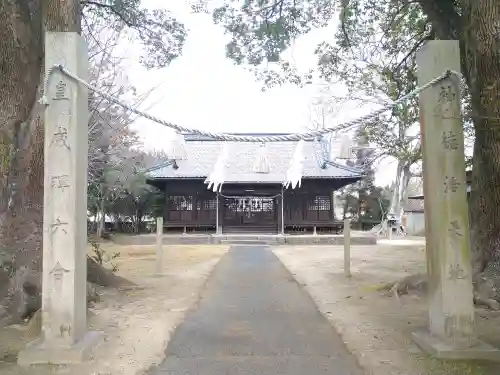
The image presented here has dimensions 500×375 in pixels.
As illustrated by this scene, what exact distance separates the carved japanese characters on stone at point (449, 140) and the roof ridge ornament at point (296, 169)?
21617 mm

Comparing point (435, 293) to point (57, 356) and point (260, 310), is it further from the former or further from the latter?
point (57, 356)

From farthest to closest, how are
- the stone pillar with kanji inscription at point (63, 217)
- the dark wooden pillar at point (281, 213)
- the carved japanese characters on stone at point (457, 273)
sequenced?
1. the dark wooden pillar at point (281, 213)
2. the carved japanese characters on stone at point (457, 273)
3. the stone pillar with kanji inscription at point (63, 217)

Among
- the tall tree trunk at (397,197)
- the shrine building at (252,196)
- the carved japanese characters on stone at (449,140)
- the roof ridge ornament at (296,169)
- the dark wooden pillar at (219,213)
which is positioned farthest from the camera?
the tall tree trunk at (397,197)

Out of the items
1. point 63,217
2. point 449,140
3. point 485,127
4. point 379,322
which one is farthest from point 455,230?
point 63,217

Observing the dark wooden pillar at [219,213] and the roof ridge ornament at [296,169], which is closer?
the roof ridge ornament at [296,169]

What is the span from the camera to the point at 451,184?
169 inches

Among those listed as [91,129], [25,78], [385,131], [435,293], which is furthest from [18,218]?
[385,131]

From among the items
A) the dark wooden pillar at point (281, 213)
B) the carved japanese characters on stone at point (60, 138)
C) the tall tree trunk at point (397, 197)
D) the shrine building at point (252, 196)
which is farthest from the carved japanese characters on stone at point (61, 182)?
the tall tree trunk at point (397, 197)

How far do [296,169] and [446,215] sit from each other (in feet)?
76.7

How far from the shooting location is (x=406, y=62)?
10.9 meters

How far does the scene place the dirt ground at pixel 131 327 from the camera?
3.98m

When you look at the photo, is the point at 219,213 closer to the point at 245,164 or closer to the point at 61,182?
the point at 245,164

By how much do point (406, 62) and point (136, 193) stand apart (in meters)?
20.9

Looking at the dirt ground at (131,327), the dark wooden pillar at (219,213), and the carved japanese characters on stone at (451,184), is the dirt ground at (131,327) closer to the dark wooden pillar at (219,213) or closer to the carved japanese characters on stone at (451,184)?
the carved japanese characters on stone at (451,184)
